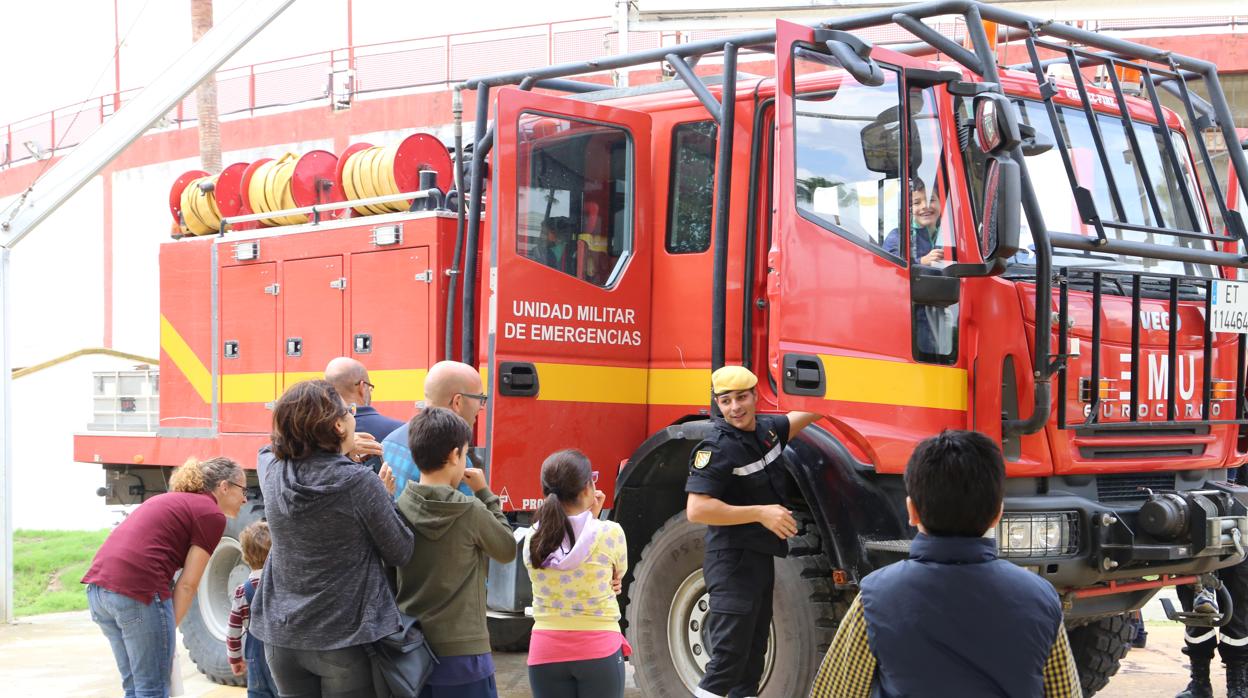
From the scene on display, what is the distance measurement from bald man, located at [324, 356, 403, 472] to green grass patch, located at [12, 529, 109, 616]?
8.16 metres

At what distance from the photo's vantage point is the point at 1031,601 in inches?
108

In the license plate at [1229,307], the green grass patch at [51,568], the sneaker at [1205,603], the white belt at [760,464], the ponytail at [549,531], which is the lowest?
the green grass patch at [51,568]

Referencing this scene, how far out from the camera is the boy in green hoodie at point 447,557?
4.23 metres

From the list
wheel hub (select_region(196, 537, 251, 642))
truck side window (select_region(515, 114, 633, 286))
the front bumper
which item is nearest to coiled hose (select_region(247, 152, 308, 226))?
wheel hub (select_region(196, 537, 251, 642))

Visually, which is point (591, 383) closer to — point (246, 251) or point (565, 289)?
point (565, 289)

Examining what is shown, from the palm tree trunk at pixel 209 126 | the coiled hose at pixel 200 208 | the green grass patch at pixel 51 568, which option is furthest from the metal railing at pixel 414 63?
the coiled hose at pixel 200 208

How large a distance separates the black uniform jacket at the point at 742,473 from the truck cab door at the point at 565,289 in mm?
1072

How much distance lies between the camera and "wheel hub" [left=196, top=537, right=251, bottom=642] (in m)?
8.73

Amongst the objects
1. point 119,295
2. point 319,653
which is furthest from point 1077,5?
point 119,295

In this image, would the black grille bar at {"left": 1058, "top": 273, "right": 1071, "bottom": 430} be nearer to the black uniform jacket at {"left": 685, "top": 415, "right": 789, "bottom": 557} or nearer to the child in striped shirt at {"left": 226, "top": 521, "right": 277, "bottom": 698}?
the black uniform jacket at {"left": 685, "top": 415, "right": 789, "bottom": 557}

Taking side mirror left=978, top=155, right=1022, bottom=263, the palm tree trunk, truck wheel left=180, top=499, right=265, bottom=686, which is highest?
the palm tree trunk

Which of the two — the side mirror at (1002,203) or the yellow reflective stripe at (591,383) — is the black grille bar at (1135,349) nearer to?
the side mirror at (1002,203)

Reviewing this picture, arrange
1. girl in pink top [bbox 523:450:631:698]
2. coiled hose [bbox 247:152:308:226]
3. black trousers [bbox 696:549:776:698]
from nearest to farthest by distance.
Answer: girl in pink top [bbox 523:450:631:698]
black trousers [bbox 696:549:776:698]
coiled hose [bbox 247:152:308:226]

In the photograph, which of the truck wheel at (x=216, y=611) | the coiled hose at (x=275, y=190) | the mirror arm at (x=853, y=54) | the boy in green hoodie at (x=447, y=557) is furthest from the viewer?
the truck wheel at (x=216, y=611)
